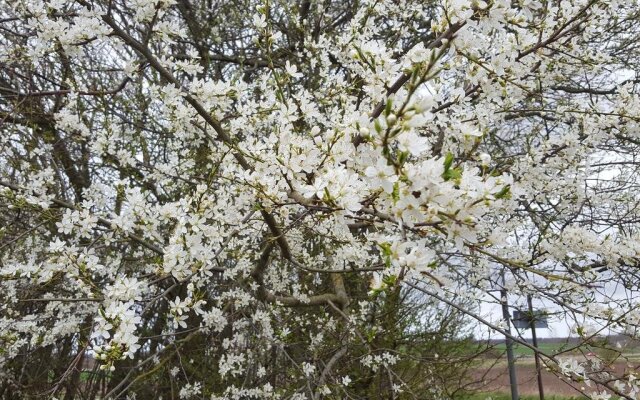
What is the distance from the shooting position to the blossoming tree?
143 cm

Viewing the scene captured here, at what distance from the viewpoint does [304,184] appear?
5.27ft

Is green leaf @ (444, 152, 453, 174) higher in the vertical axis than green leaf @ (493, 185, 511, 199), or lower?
higher

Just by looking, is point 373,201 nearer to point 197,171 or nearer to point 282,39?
point 197,171

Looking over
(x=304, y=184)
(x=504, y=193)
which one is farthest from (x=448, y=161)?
(x=304, y=184)

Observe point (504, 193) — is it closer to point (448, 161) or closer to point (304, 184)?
point (448, 161)

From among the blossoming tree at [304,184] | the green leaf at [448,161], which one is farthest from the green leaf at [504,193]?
the green leaf at [448,161]

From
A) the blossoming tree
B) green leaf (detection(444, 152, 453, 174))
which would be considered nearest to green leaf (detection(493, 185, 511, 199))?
the blossoming tree

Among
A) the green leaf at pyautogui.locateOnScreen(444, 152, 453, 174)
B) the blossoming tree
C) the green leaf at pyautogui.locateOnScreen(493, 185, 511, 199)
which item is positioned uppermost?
the blossoming tree

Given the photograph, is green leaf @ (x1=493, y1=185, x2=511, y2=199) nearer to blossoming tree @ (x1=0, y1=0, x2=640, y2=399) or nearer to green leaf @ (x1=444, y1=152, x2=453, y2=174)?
blossoming tree @ (x1=0, y1=0, x2=640, y2=399)

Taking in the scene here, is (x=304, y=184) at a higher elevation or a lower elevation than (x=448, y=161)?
higher

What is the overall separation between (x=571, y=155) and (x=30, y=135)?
15.4 ft

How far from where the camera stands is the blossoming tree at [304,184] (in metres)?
1.43

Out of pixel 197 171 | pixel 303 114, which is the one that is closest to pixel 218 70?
pixel 197 171

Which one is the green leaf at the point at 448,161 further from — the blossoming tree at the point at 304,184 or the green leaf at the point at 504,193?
the green leaf at the point at 504,193
